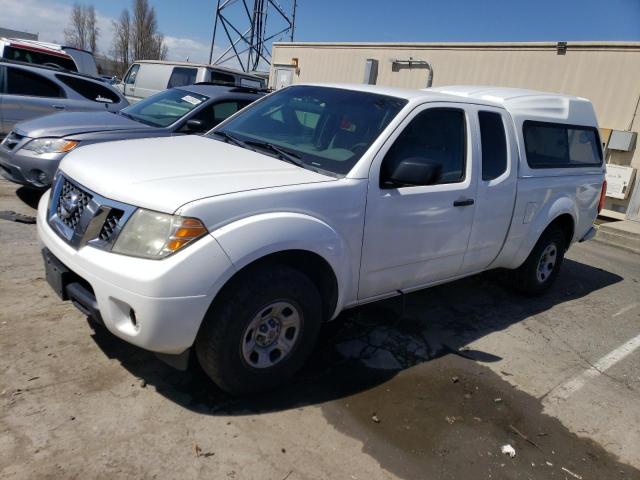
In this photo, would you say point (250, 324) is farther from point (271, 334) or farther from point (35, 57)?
point (35, 57)

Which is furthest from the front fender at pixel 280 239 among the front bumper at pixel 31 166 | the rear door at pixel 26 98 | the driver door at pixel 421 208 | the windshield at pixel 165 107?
the rear door at pixel 26 98

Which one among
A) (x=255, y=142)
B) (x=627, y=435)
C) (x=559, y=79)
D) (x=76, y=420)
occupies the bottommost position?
(x=627, y=435)

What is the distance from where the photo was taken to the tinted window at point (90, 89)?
27.2 feet

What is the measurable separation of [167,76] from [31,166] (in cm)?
771

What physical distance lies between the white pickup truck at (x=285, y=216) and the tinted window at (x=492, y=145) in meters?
0.02

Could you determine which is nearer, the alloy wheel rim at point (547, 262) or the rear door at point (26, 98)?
the alloy wheel rim at point (547, 262)

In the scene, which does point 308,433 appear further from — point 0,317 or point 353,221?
point 0,317

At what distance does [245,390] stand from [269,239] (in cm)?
91

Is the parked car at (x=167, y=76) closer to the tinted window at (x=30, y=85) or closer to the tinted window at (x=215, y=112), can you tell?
the tinted window at (x=30, y=85)

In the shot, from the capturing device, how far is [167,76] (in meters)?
12.6

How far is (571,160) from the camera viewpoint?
5.20 metres

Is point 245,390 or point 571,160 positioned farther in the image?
point 571,160

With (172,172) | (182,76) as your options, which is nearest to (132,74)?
(182,76)

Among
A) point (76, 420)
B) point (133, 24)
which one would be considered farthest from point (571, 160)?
point (133, 24)
